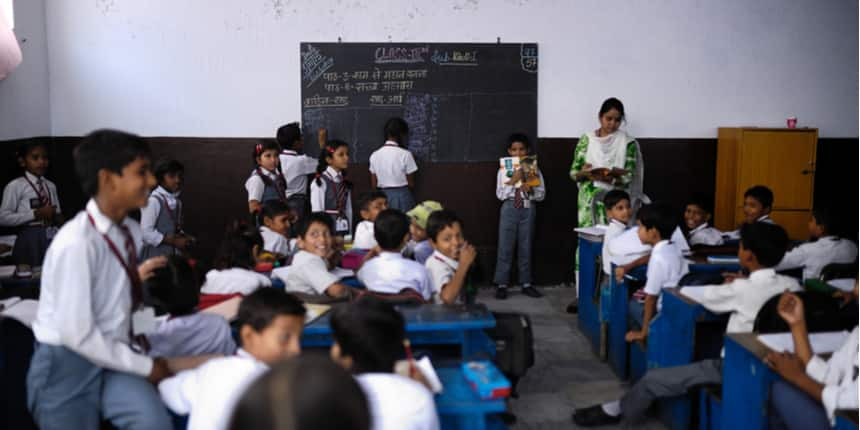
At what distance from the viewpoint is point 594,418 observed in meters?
3.47

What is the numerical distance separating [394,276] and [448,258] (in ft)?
1.14

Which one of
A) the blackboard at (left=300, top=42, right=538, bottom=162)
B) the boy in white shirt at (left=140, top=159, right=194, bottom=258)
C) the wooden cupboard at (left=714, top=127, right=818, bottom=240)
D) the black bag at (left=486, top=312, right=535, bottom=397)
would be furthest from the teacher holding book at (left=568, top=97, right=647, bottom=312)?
the black bag at (left=486, top=312, right=535, bottom=397)

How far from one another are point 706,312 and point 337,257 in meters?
1.80

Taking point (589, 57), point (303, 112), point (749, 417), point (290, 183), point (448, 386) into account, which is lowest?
point (749, 417)

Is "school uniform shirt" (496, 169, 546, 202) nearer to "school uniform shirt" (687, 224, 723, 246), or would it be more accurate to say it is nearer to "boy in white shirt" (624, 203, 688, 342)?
"school uniform shirt" (687, 224, 723, 246)

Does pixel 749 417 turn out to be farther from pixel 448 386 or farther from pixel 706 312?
pixel 448 386

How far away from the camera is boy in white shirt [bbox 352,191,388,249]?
4543 mm

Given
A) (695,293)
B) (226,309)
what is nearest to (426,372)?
(226,309)

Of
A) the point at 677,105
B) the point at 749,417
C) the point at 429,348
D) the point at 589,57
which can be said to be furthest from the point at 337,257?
the point at 677,105

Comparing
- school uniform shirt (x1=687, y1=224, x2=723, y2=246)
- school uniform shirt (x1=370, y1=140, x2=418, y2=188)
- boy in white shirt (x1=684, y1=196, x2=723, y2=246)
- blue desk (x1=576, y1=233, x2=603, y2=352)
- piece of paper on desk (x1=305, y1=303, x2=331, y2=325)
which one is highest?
school uniform shirt (x1=370, y1=140, x2=418, y2=188)

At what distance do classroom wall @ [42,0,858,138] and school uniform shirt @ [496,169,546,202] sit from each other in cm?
59

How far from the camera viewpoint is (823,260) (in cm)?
405

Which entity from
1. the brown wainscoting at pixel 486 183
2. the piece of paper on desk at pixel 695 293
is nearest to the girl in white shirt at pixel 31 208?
the brown wainscoting at pixel 486 183

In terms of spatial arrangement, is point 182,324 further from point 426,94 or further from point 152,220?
point 426,94
